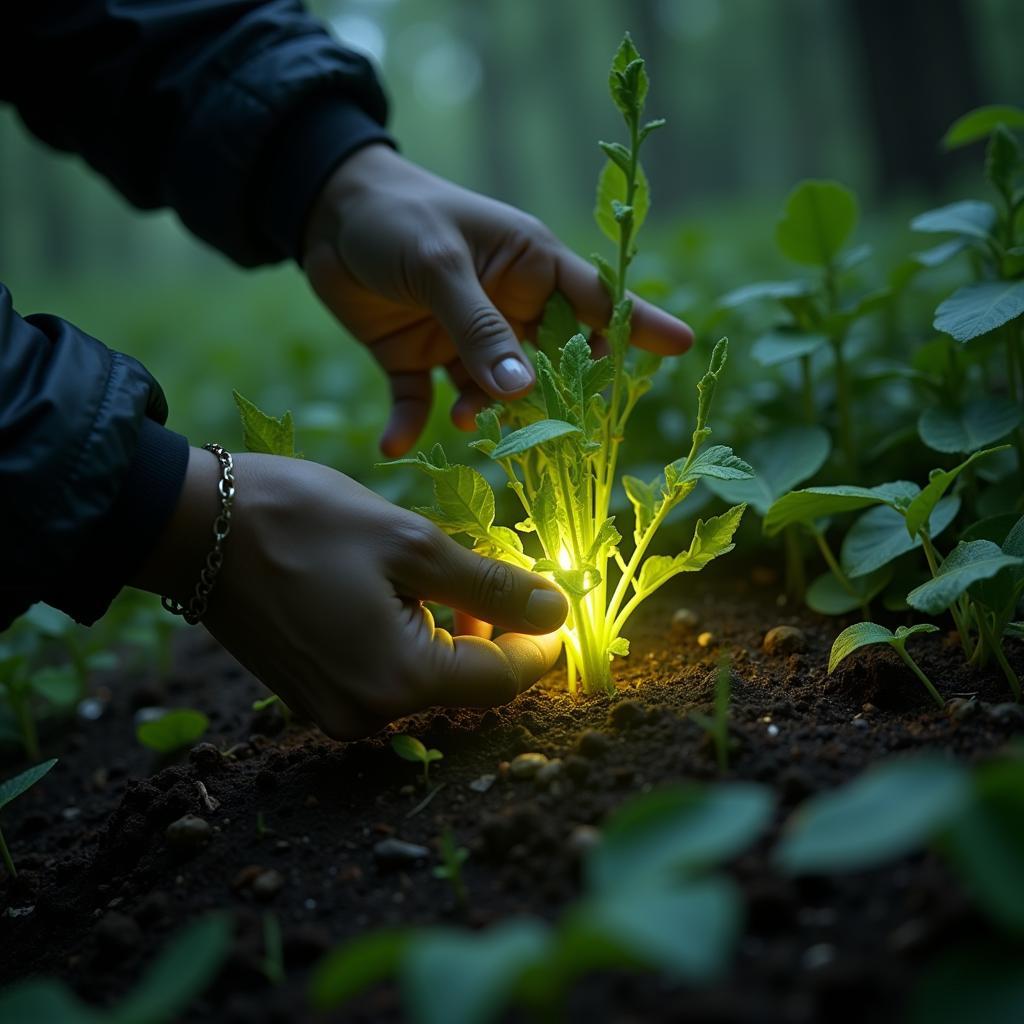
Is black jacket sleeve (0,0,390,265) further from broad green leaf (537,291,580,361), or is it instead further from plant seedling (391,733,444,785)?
plant seedling (391,733,444,785)

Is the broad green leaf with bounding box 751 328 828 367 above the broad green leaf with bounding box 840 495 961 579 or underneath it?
above

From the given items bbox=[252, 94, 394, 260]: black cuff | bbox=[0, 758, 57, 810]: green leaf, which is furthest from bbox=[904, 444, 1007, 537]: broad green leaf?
bbox=[252, 94, 394, 260]: black cuff

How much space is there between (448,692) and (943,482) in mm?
760

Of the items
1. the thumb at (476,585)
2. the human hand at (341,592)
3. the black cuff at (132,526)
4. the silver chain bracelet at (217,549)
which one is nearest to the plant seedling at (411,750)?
the human hand at (341,592)

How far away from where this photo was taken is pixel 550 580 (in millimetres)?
1417

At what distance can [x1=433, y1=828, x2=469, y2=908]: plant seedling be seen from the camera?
1.00m

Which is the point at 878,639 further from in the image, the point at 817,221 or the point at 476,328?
the point at 817,221

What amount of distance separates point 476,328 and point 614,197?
333 mm

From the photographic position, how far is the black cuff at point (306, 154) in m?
2.07

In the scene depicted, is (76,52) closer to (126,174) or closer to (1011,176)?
(126,174)

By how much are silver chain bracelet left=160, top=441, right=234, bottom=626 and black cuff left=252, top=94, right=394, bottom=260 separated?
0.97 metres

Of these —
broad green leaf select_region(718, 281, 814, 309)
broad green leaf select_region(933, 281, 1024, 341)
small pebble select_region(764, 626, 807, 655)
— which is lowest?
small pebble select_region(764, 626, 807, 655)

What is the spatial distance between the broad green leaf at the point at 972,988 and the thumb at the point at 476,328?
1026 millimetres

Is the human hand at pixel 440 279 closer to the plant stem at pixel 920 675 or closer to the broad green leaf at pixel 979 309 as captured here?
the broad green leaf at pixel 979 309
